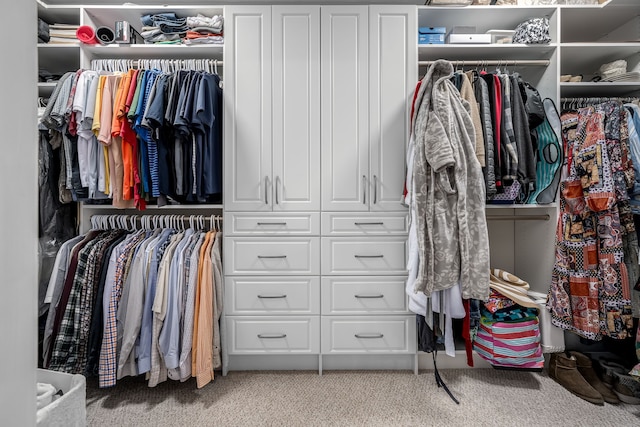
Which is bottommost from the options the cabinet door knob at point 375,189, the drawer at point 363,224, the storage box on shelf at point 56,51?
the drawer at point 363,224

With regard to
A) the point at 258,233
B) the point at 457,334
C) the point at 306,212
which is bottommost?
the point at 457,334

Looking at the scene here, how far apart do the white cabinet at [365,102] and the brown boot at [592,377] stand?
4.61ft

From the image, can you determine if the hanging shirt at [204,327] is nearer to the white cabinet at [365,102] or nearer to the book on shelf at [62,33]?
the white cabinet at [365,102]

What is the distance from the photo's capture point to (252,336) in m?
1.96

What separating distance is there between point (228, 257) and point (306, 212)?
56 centimetres

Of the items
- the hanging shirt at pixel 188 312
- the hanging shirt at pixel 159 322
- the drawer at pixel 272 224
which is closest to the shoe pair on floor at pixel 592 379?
the drawer at pixel 272 224

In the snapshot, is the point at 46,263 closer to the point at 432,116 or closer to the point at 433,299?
the point at 433,299

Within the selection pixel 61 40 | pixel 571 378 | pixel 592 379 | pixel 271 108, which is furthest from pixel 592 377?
pixel 61 40

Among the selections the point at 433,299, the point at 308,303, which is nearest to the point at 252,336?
the point at 308,303

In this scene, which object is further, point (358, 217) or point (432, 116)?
point (358, 217)

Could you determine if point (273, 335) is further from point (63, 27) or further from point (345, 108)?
point (63, 27)

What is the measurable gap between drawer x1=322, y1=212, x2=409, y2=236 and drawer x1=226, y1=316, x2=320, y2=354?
1.85 feet

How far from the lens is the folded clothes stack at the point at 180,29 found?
1993mm

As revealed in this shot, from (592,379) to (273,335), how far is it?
189 centimetres
